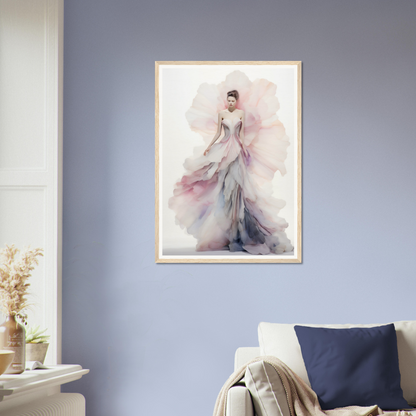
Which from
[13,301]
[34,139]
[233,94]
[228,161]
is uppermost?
[233,94]

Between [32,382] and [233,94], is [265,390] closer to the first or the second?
[32,382]

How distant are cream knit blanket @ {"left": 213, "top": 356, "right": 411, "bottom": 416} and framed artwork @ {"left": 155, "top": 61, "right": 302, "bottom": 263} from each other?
83 cm

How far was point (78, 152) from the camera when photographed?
2773mm

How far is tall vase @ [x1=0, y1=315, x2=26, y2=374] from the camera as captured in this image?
2.09 m

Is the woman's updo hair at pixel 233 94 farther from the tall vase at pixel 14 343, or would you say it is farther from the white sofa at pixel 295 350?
the tall vase at pixel 14 343

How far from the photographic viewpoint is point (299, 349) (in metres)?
2.27

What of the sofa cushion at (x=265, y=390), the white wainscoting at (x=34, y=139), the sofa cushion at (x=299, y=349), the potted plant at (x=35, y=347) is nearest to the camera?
the sofa cushion at (x=265, y=390)

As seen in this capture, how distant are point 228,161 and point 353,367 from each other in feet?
4.56

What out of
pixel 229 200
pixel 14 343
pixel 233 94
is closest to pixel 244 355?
pixel 229 200

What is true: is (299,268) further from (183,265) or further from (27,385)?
(27,385)

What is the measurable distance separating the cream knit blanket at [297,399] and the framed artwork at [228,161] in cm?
83

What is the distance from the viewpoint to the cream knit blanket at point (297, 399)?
1907 millimetres

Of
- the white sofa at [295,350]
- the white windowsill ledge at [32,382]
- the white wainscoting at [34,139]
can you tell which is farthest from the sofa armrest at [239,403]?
the white wainscoting at [34,139]

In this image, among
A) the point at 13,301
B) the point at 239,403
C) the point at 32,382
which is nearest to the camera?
the point at 239,403
